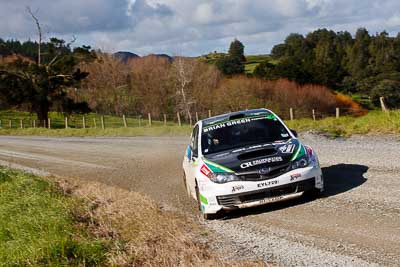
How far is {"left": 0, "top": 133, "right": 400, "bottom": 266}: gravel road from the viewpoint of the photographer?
6059 mm

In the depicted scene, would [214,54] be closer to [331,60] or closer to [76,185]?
[331,60]

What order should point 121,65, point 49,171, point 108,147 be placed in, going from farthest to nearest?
1. point 121,65
2. point 108,147
3. point 49,171

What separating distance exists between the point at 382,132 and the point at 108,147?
11.9 meters

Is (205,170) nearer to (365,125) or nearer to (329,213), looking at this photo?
(329,213)

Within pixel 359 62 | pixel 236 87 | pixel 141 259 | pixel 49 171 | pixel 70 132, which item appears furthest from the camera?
pixel 359 62

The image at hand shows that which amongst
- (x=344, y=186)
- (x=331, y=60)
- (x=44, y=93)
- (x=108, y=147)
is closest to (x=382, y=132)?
(x=344, y=186)

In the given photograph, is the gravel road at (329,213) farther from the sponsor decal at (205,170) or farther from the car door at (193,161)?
the sponsor decal at (205,170)

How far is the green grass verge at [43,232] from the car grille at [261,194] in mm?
1915

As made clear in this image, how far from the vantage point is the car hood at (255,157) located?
8.20m

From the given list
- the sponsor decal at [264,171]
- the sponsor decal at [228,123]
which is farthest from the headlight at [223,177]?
the sponsor decal at [228,123]

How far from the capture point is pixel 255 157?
8.41 m

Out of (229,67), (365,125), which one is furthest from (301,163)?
(229,67)

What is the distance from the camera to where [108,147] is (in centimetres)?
2336

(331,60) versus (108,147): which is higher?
(331,60)
